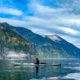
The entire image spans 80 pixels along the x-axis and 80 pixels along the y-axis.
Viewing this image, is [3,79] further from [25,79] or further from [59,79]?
[59,79]

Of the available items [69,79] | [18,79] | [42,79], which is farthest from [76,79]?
[18,79]

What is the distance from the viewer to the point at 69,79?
108 metres

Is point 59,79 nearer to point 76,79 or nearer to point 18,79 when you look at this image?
point 76,79

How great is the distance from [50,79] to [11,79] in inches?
458

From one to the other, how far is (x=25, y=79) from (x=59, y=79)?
10468 millimetres

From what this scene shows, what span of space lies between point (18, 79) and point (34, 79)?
4.79m

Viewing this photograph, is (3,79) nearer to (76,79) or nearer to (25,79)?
(25,79)

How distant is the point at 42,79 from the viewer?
353 ft

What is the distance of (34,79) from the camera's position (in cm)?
10825

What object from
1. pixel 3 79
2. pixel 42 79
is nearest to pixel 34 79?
pixel 42 79

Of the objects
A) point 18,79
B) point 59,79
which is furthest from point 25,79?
point 59,79

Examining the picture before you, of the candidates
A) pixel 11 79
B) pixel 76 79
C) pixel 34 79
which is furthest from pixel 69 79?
pixel 11 79

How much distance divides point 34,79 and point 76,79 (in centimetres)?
1259

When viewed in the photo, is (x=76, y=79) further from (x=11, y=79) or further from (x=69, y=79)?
(x=11, y=79)
